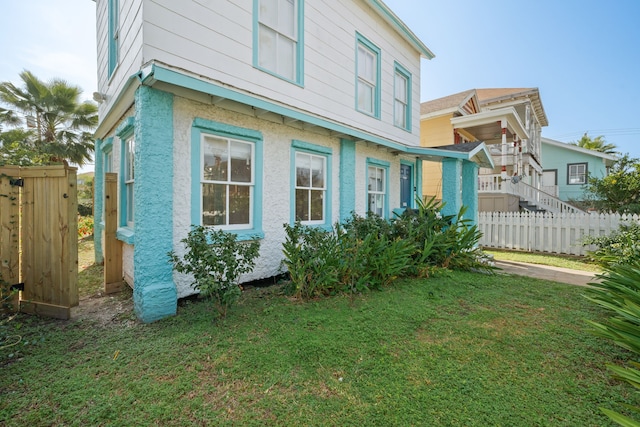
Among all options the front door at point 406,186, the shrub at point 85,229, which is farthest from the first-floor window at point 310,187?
the shrub at point 85,229

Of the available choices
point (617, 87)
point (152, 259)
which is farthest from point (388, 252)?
point (617, 87)

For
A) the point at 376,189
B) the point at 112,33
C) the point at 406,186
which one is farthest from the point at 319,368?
the point at 406,186

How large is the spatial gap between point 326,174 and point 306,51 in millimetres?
2641

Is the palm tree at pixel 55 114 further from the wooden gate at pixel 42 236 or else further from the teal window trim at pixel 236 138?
the teal window trim at pixel 236 138

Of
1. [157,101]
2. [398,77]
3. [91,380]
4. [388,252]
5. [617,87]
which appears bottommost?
[91,380]

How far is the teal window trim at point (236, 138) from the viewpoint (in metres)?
4.45

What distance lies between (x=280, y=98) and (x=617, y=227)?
10.0m

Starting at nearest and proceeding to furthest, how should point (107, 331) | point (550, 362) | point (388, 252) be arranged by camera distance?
1. point (550, 362)
2. point (107, 331)
3. point (388, 252)

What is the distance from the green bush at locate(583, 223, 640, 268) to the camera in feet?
17.9

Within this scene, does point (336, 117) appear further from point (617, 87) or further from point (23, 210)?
point (617, 87)

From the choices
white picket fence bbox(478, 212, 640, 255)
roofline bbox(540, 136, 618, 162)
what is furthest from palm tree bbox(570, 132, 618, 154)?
white picket fence bbox(478, 212, 640, 255)

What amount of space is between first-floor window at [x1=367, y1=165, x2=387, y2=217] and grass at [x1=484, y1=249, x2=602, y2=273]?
13.0 ft

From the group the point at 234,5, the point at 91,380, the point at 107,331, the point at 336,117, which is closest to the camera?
the point at 91,380

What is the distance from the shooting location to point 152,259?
153 inches
